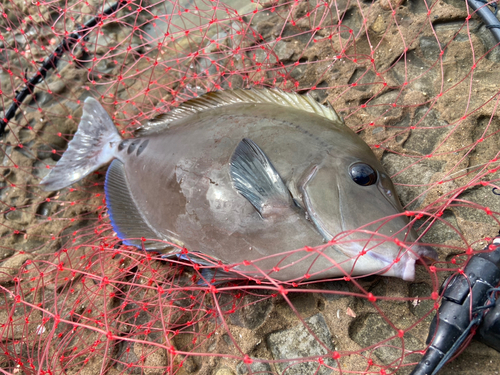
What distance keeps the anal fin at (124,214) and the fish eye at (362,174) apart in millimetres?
1295

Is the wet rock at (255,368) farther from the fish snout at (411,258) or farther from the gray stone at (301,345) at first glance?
the fish snout at (411,258)

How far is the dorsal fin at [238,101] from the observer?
2.28m

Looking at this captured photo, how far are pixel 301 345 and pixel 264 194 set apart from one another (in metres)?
0.89

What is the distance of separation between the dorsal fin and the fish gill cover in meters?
0.45

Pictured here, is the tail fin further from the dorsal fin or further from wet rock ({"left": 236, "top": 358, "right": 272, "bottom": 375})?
wet rock ({"left": 236, "top": 358, "right": 272, "bottom": 375})

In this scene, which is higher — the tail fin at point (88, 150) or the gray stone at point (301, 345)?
the tail fin at point (88, 150)

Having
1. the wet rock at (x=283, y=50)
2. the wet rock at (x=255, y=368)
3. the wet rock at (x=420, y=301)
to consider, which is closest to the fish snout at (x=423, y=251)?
the wet rock at (x=420, y=301)

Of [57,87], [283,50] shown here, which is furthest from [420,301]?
[57,87]

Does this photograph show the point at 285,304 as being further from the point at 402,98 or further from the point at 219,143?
the point at 402,98

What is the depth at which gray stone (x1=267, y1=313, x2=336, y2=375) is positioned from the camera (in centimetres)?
184

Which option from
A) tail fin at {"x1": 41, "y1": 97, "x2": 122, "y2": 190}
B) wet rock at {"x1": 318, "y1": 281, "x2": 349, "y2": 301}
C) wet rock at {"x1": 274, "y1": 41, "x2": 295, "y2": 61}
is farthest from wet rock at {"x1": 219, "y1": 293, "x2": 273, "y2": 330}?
wet rock at {"x1": 274, "y1": 41, "x2": 295, "y2": 61}

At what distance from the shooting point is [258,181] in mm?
1888

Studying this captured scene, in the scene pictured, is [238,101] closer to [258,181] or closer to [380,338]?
[258,181]

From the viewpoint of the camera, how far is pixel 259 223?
1.91 meters
